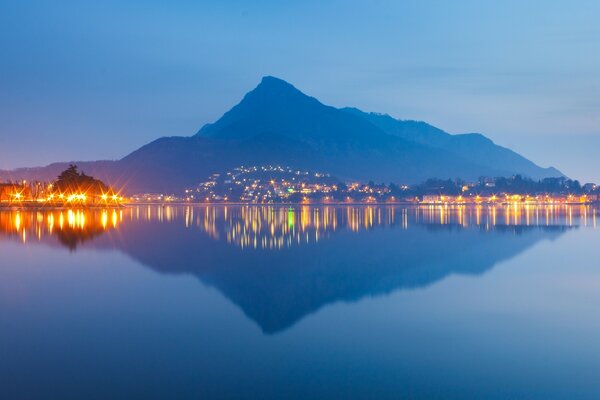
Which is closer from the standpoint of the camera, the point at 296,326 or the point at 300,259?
the point at 296,326

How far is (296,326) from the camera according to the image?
14461mm

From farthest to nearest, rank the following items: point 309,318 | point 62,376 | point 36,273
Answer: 1. point 36,273
2. point 309,318
3. point 62,376

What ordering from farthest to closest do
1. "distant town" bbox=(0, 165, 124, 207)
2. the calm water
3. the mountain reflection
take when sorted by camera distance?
"distant town" bbox=(0, 165, 124, 207) < the mountain reflection < the calm water

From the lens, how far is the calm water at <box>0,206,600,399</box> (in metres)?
9.87

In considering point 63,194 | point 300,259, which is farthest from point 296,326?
point 63,194

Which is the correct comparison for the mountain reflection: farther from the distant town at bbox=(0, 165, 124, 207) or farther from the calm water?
the distant town at bbox=(0, 165, 124, 207)

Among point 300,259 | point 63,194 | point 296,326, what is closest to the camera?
point 296,326

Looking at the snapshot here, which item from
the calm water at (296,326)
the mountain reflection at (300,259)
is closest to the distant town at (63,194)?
the mountain reflection at (300,259)

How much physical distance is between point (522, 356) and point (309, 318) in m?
5.57

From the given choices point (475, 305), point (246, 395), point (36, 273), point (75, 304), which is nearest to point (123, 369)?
point (246, 395)

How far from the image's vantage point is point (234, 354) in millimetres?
11656

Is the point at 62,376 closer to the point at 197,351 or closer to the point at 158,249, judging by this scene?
the point at 197,351

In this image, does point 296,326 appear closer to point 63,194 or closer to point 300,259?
point 300,259

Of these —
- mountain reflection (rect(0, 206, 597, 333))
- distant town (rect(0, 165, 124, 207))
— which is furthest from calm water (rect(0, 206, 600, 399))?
distant town (rect(0, 165, 124, 207))
